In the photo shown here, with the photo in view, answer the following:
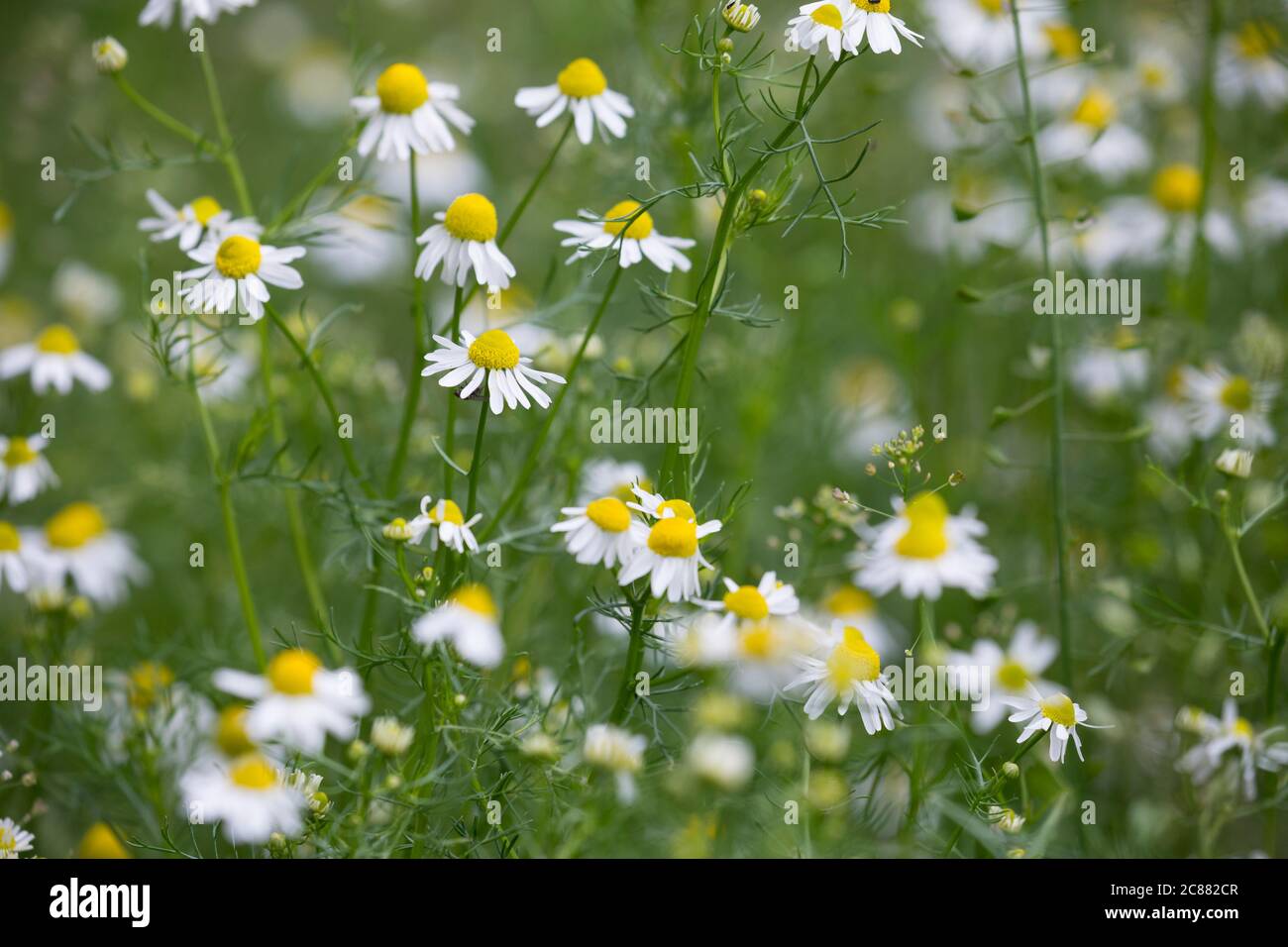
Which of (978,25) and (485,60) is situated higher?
(485,60)

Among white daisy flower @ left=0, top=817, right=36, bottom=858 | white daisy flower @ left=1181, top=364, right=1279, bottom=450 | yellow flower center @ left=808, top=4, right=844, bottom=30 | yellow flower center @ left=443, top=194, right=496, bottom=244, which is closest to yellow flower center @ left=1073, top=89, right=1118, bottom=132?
white daisy flower @ left=1181, top=364, right=1279, bottom=450

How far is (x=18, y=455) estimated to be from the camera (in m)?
1.93

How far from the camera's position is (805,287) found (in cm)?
254

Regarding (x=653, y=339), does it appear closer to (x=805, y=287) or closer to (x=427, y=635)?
(x=805, y=287)

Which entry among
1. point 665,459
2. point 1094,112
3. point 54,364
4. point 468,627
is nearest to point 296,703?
point 468,627

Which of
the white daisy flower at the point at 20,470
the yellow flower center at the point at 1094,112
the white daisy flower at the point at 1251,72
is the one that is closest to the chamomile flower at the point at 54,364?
the white daisy flower at the point at 20,470

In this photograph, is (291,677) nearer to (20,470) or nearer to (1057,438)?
(20,470)

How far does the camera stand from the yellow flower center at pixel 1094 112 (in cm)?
251

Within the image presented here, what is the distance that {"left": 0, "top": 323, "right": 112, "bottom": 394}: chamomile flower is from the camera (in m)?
2.06

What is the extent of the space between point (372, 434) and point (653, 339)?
65 centimetres

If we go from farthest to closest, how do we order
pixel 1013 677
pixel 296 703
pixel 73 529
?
pixel 73 529, pixel 1013 677, pixel 296 703

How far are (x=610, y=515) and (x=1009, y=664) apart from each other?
0.86m

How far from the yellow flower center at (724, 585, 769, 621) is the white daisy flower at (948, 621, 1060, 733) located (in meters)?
0.51
